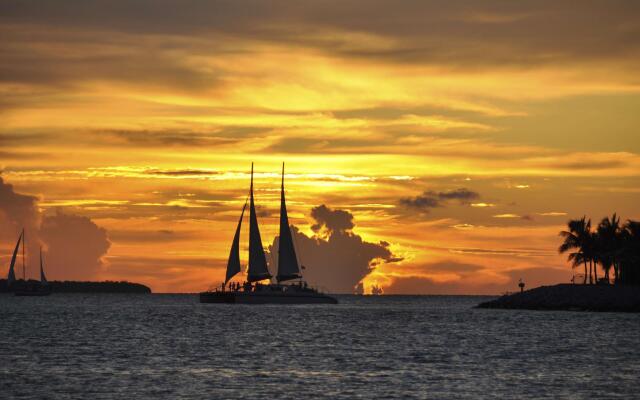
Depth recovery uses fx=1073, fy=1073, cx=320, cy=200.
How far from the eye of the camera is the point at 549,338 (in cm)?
9844

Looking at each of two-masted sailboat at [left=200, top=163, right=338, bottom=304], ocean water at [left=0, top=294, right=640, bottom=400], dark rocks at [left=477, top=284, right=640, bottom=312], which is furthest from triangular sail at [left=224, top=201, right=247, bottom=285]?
ocean water at [left=0, top=294, right=640, bottom=400]

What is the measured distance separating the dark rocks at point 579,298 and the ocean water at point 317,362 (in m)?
35.2

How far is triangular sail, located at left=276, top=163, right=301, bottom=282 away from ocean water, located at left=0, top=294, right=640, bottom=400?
63.7 m

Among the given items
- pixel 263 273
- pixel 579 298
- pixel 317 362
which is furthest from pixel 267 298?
pixel 317 362

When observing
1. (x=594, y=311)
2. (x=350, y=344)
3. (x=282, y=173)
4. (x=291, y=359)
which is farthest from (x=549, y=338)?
(x=282, y=173)

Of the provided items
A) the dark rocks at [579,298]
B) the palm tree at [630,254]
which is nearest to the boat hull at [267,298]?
the dark rocks at [579,298]

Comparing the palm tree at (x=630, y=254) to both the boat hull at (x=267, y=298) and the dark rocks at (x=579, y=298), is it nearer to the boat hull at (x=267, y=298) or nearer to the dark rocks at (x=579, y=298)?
the dark rocks at (x=579, y=298)

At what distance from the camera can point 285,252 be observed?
181750 mm

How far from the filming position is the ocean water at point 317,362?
184 ft

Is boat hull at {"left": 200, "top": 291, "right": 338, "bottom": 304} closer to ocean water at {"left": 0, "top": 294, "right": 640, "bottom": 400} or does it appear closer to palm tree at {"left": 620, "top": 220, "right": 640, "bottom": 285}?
palm tree at {"left": 620, "top": 220, "right": 640, "bottom": 285}

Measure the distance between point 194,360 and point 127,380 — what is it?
14038 millimetres

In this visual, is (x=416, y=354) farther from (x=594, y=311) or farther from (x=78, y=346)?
(x=594, y=311)

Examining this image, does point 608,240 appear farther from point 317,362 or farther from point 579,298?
point 317,362

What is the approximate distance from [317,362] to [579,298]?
9786cm
